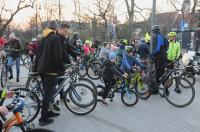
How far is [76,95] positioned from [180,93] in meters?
2.60

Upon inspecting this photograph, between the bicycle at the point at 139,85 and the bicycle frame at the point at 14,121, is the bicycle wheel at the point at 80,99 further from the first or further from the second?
the bicycle frame at the point at 14,121

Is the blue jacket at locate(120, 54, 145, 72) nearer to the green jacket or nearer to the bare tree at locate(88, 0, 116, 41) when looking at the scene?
the green jacket

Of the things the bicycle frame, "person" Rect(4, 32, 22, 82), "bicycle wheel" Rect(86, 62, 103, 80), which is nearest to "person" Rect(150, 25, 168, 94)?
"bicycle wheel" Rect(86, 62, 103, 80)

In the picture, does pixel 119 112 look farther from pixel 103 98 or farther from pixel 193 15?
pixel 193 15

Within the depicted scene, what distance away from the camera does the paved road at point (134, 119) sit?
7312 millimetres

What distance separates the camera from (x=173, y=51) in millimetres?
12875

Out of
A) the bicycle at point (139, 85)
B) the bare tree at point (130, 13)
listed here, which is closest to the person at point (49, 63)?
the bicycle at point (139, 85)

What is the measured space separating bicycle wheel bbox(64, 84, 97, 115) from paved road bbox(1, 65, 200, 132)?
16 cm

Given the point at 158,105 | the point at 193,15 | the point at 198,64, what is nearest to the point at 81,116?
the point at 158,105

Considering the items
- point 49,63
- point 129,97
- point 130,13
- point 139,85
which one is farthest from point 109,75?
point 130,13

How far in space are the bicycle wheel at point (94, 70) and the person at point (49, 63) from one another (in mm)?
7680

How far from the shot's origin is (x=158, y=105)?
950 centimetres

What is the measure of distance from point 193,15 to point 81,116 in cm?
3764

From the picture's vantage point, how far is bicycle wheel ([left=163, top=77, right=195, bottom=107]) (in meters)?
9.20
